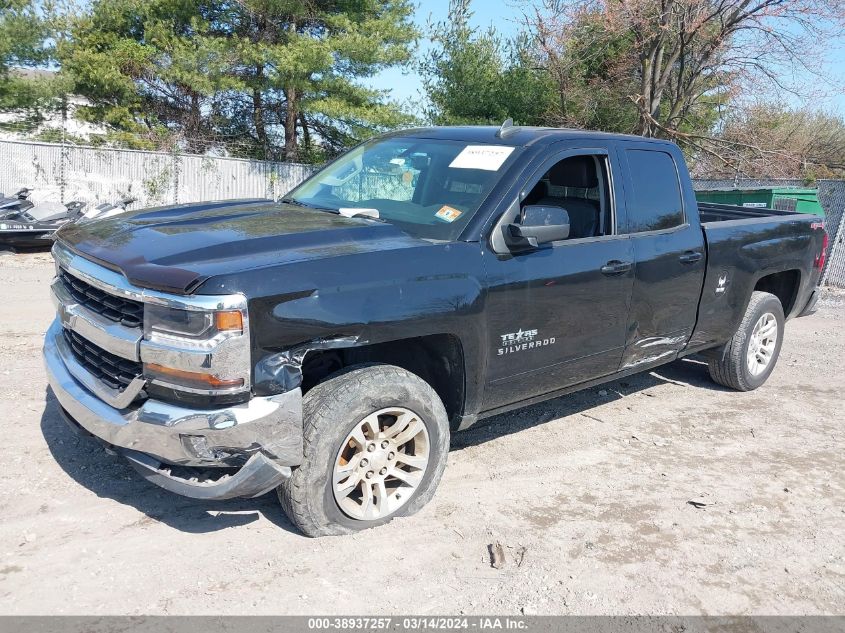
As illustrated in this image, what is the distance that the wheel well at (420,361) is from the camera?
12.2 feet

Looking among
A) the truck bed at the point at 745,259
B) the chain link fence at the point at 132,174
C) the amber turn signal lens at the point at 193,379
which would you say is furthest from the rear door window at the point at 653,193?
the chain link fence at the point at 132,174

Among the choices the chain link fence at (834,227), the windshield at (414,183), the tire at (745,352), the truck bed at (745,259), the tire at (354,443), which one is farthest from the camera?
the chain link fence at (834,227)

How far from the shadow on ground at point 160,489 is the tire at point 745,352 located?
157cm

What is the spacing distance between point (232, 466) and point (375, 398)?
27.9 inches

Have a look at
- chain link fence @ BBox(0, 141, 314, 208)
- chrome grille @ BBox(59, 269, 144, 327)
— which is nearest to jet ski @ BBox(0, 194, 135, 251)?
chain link fence @ BBox(0, 141, 314, 208)

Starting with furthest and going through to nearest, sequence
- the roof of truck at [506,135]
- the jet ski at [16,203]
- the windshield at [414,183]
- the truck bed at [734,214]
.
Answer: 1. the jet ski at [16,203]
2. the truck bed at [734,214]
3. the roof of truck at [506,135]
4. the windshield at [414,183]

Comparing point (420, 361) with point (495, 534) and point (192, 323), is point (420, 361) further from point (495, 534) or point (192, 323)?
point (192, 323)

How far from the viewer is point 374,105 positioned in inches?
812

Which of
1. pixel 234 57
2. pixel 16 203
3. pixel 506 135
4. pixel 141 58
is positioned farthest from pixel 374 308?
pixel 141 58

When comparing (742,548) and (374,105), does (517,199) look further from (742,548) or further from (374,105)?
(374,105)

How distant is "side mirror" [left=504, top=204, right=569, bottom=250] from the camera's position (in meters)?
3.86

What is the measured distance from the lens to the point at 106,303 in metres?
3.30

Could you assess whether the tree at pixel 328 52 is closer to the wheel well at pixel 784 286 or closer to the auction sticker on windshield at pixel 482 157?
the wheel well at pixel 784 286

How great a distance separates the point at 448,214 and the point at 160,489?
215 cm
